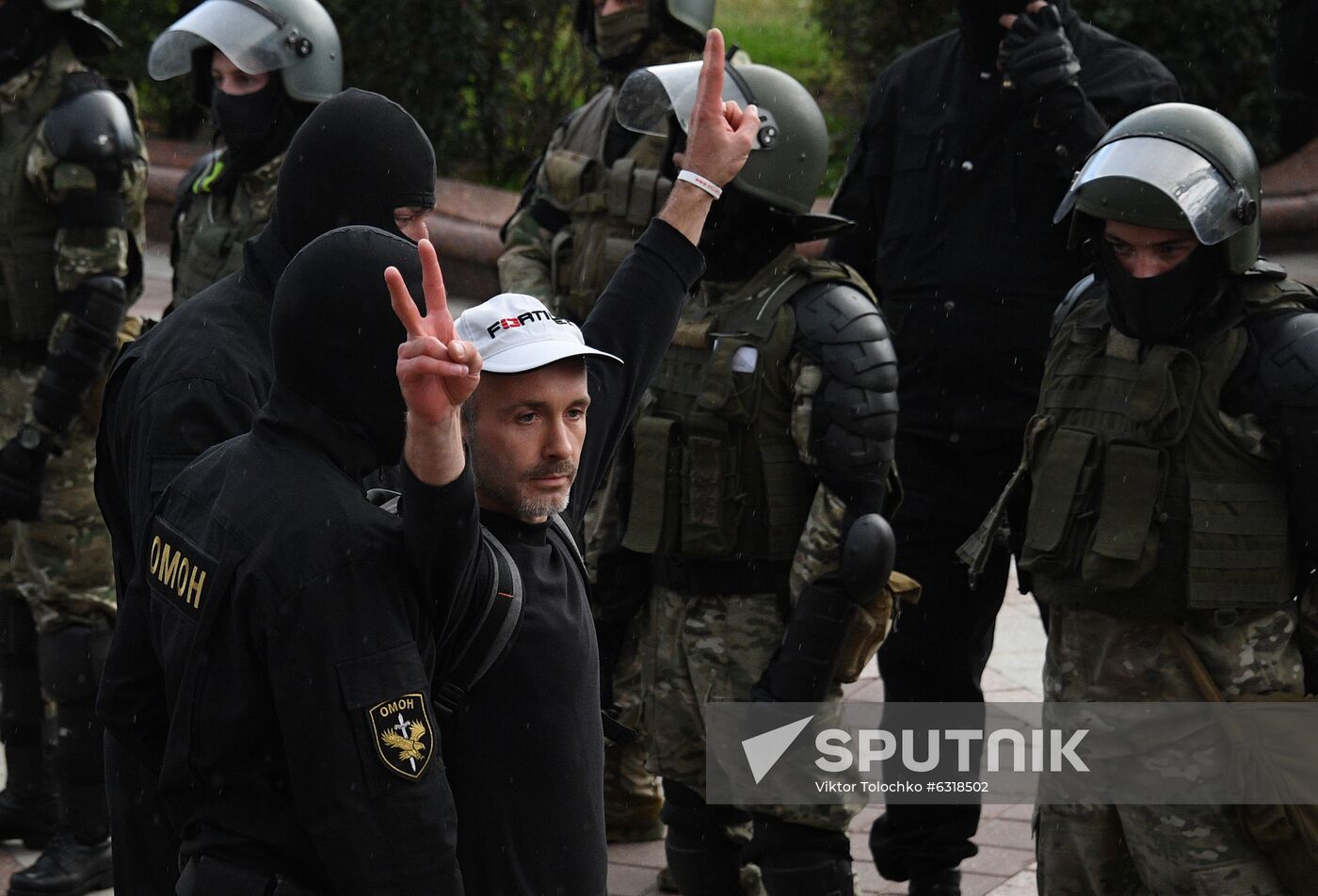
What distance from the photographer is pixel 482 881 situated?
2.77m

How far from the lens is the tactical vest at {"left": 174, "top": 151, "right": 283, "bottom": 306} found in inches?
215

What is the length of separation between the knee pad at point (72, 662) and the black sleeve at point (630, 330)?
2591 mm

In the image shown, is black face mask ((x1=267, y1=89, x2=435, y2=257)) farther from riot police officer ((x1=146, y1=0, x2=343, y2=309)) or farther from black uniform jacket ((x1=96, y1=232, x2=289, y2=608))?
riot police officer ((x1=146, y1=0, x2=343, y2=309))

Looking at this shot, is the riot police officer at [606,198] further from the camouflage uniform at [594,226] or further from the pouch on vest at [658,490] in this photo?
the pouch on vest at [658,490]

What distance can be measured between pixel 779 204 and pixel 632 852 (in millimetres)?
2155

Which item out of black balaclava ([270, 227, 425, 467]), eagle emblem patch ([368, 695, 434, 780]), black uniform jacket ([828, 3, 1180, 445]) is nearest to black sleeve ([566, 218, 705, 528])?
black balaclava ([270, 227, 425, 467])

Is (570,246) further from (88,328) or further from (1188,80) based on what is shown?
(1188,80)

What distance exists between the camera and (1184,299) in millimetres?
4070

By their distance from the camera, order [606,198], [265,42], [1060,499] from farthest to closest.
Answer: [606,198] < [265,42] < [1060,499]

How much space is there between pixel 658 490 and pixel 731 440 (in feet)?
0.74

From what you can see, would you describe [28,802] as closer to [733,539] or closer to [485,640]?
[733,539]

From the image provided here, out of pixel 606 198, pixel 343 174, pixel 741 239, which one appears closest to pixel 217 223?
pixel 606 198

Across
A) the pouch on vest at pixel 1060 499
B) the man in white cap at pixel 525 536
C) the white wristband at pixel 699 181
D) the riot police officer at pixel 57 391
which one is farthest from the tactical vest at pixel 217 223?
the pouch on vest at pixel 1060 499

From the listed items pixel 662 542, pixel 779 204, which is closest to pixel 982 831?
pixel 662 542
